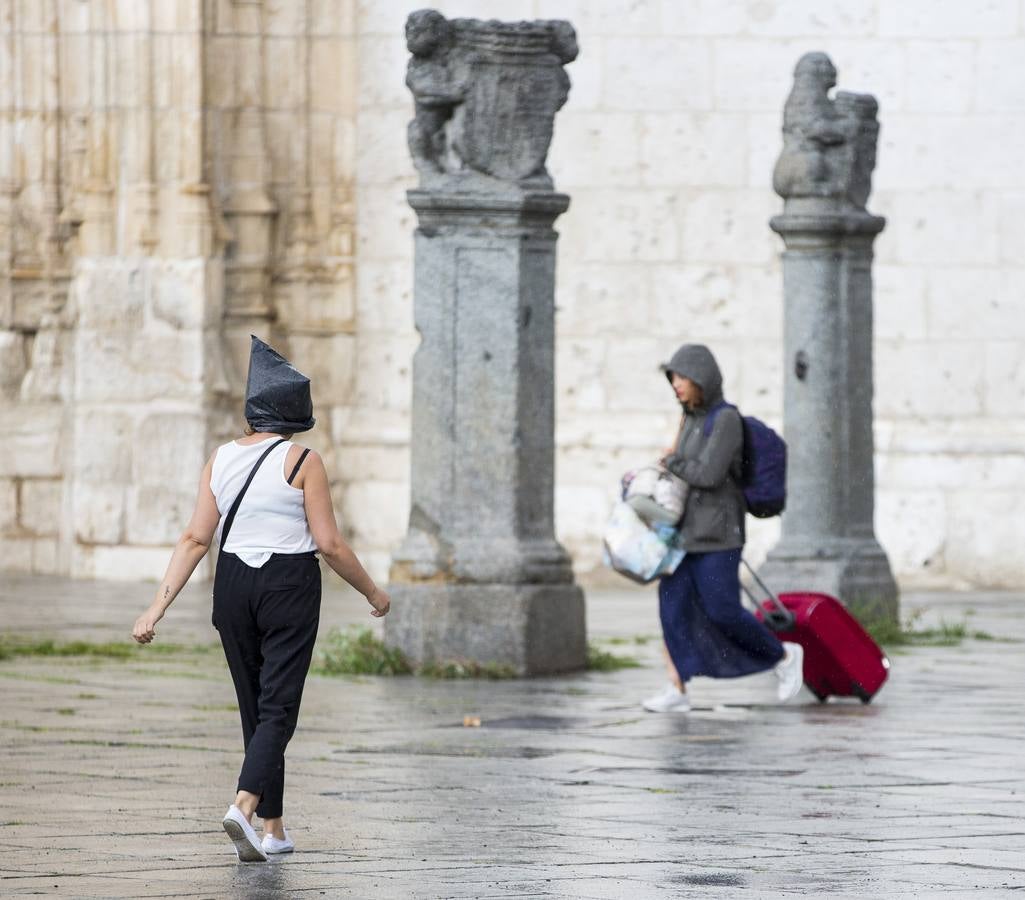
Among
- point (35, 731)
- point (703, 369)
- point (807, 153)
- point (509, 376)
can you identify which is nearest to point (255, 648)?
point (35, 731)

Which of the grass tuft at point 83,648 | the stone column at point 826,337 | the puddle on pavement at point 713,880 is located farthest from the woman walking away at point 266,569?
the stone column at point 826,337

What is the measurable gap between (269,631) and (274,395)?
632 mm

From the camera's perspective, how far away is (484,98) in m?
12.3

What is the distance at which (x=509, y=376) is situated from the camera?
40.0ft

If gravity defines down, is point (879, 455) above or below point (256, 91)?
below

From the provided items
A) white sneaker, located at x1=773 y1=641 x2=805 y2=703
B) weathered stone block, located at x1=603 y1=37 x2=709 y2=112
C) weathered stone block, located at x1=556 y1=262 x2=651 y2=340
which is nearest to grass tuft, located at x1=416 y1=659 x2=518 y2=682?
white sneaker, located at x1=773 y1=641 x2=805 y2=703

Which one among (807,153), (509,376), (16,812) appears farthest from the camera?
(807,153)

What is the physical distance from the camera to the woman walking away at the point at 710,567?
1115cm

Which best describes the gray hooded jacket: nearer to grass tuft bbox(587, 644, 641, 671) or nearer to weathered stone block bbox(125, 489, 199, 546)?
grass tuft bbox(587, 644, 641, 671)

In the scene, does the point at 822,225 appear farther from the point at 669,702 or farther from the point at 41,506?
the point at 41,506

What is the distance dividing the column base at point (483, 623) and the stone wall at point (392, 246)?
248 inches

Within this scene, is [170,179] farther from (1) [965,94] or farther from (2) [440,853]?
(2) [440,853]

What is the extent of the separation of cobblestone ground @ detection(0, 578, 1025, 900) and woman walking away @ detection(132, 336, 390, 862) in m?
0.42

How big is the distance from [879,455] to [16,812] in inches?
453
